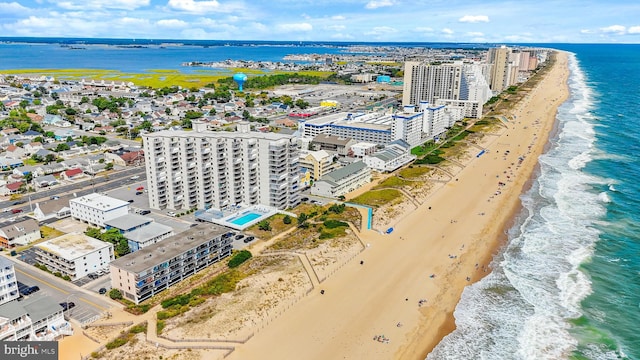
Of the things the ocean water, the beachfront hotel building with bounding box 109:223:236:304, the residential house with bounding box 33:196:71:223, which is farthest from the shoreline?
the residential house with bounding box 33:196:71:223

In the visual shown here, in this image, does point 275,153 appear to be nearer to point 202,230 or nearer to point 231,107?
point 202,230

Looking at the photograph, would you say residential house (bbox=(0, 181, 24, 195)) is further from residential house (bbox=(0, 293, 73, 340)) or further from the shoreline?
the shoreline

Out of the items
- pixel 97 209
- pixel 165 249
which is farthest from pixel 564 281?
pixel 97 209

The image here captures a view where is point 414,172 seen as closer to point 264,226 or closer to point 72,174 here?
point 264,226

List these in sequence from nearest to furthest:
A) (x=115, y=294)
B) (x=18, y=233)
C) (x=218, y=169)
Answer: (x=115, y=294) < (x=18, y=233) < (x=218, y=169)

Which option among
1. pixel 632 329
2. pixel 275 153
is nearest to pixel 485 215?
pixel 632 329

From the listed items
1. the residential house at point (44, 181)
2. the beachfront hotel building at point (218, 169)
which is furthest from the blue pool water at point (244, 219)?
the residential house at point (44, 181)

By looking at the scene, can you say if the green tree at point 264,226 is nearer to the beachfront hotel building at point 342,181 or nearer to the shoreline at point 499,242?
the beachfront hotel building at point 342,181
